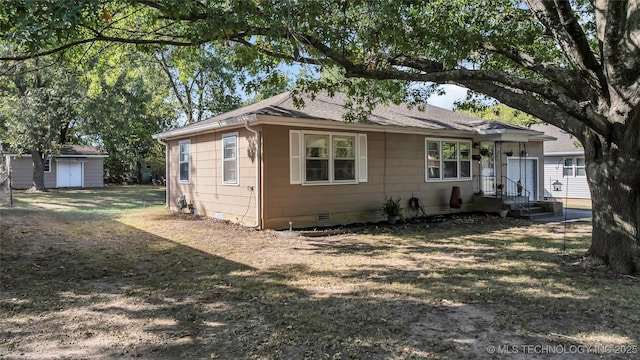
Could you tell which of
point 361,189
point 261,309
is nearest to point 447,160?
point 361,189

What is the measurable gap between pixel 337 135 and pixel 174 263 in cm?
573

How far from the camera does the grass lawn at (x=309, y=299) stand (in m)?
3.57

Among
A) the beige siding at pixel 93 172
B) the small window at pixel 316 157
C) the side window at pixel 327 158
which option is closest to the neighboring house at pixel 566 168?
the side window at pixel 327 158

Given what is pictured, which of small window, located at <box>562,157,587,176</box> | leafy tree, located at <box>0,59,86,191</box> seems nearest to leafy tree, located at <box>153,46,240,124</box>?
leafy tree, located at <box>0,59,86,191</box>

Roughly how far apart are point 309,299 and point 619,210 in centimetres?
458

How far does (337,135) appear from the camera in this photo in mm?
11211

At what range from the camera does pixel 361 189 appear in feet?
38.4

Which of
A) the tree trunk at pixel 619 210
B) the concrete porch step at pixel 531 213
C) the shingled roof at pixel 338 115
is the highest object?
the shingled roof at pixel 338 115

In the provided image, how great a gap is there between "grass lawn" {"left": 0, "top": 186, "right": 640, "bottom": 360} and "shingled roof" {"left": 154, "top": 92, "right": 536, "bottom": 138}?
10.8 feet

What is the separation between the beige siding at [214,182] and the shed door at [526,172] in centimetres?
953

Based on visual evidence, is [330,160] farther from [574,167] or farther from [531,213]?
[574,167]

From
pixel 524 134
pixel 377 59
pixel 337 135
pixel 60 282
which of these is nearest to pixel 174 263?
pixel 60 282

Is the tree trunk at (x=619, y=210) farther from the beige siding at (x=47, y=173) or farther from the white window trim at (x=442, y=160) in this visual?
the beige siding at (x=47, y=173)

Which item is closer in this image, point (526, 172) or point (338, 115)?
point (338, 115)
